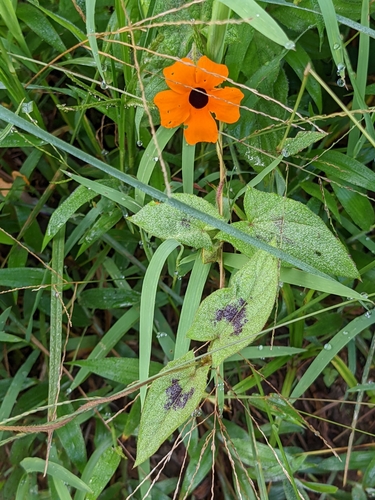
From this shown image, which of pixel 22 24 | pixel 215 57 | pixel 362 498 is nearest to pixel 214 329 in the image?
pixel 215 57

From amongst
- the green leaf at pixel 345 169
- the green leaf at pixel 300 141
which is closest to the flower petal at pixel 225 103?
the green leaf at pixel 300 141

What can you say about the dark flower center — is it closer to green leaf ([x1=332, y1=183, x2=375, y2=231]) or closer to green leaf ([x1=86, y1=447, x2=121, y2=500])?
green leaf ([x1=332, y1=183, x2=375, y2=231])

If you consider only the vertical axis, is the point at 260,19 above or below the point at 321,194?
above

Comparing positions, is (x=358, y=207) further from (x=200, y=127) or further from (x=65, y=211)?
(x=65, y=211)

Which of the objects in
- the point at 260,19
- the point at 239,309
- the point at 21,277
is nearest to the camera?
the point at 260,19

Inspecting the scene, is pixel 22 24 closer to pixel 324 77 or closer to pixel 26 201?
pixel 26 201

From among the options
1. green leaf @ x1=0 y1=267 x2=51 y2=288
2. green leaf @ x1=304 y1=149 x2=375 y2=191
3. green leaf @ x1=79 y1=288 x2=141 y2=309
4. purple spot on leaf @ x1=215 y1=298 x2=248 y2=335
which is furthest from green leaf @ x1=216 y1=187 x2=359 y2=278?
green leaf @ x1=0 y1=267 x2=51 y2=288

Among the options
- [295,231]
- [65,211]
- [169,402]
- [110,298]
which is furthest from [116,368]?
[295,231]
